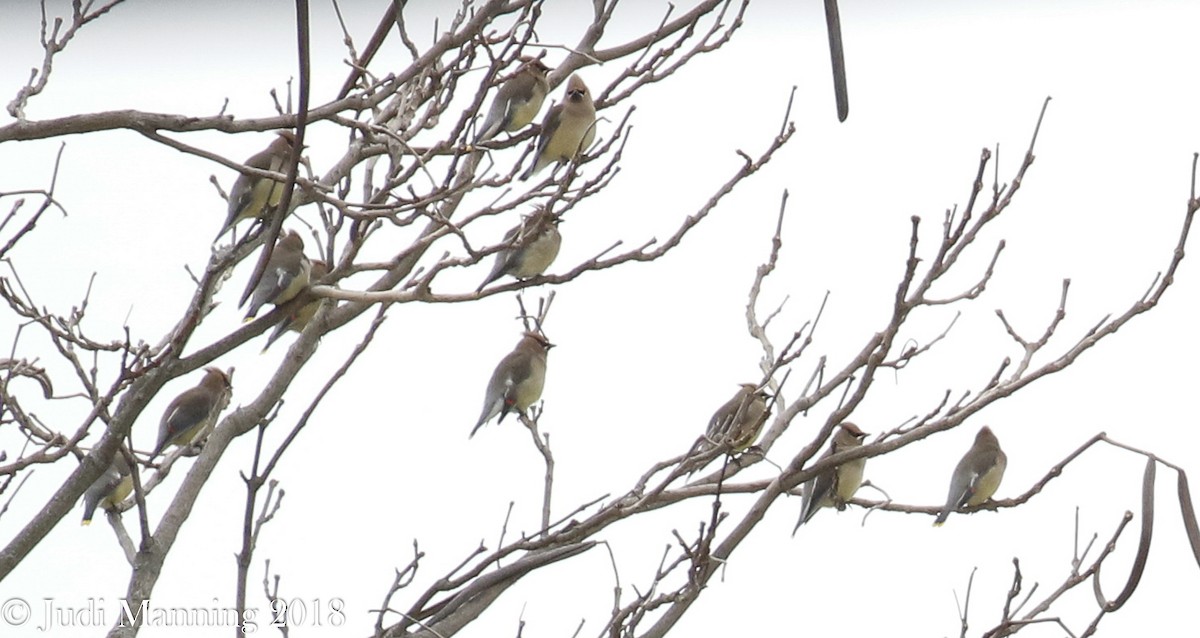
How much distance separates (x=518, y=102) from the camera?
3.73 m

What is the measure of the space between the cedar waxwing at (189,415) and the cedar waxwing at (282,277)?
0.52m

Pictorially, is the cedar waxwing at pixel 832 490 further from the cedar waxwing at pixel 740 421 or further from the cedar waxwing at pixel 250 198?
the cedar waxwing at pixel 250 198

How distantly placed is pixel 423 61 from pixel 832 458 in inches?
39.6

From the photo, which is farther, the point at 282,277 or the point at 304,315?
the point at 304,315

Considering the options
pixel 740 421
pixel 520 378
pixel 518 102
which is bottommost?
pixel 740 421

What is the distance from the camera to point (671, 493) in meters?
2.87

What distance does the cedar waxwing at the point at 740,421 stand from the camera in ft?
9.53

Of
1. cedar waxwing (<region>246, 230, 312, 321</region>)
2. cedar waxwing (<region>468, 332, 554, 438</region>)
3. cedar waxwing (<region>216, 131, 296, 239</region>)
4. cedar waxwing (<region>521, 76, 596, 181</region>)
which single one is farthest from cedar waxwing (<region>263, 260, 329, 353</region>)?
cedar waxwing (<region>468, 332, 554, 438</region>)

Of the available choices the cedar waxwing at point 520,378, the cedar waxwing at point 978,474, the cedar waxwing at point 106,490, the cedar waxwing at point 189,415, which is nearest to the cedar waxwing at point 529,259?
the cedar waxwing at point 520,378

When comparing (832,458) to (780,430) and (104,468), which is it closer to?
(780,430)

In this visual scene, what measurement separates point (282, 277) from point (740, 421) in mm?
1060

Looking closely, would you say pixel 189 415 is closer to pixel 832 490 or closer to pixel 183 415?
pixel 183 415

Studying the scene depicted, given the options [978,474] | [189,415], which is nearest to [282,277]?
[189,415]

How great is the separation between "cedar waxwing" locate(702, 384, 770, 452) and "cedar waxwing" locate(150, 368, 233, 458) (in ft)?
4.24
